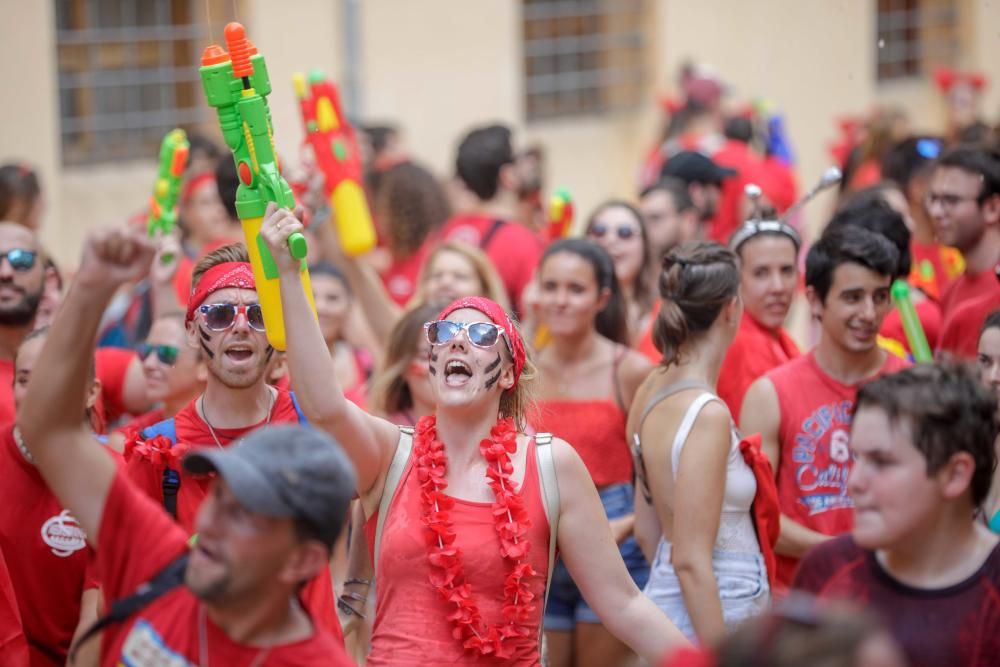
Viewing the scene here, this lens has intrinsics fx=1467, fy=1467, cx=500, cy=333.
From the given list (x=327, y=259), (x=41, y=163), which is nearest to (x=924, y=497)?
(x=327, y=259)

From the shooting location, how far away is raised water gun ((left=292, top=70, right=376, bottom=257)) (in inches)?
220

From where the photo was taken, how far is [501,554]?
3.80 m

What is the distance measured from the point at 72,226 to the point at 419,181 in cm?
455

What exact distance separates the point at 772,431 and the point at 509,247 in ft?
9.50

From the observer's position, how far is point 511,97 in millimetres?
13875

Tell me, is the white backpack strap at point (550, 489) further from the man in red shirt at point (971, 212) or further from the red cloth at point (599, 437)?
the man in red shirt at point (971, 212)

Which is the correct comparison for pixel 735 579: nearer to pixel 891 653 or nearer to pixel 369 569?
pixel 369 569

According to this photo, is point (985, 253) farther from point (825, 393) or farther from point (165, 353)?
point (165, 353)

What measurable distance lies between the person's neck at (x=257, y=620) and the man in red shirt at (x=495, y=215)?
4584 mm

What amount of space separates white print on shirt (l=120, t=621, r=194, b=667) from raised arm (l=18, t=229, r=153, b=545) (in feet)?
0.81

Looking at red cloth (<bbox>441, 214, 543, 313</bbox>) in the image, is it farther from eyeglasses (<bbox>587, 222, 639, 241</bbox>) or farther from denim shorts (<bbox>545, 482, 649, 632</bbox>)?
denim shorts (<bbox>545, 482, 649, 632</bbox>)

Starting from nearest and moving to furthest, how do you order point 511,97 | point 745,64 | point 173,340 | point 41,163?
1. point 173,340
2. point 41,163
3. point 511,97
4. point 745,64

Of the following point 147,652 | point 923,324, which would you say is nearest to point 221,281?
point 147,652

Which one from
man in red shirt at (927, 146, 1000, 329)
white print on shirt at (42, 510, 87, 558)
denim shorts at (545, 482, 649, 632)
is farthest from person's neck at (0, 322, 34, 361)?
man in red shirt at (927, 146, 1000, 329)
